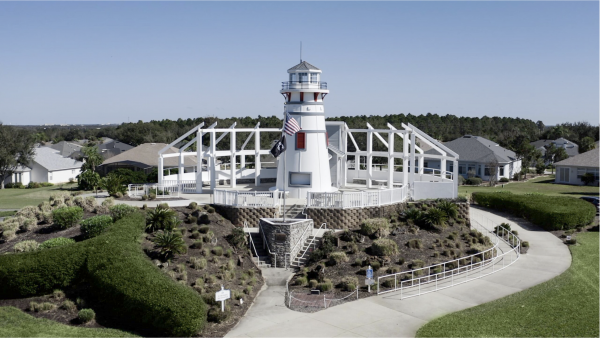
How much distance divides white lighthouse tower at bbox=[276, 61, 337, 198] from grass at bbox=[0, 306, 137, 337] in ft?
55.3

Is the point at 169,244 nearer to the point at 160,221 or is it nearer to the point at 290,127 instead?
the point at 160,221

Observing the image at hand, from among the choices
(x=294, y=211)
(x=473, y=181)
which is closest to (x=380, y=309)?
(x=294, y=211)

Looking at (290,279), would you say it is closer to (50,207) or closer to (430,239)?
(430,239)

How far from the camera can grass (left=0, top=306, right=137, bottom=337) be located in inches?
748

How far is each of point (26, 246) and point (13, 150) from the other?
40.5 m

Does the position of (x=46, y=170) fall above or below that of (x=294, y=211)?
above

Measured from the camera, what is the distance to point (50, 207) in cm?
3198

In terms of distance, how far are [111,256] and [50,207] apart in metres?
12.0

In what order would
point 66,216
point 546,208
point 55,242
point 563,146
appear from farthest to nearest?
point 563,146
point 546,208
point 66,216
point 55,242

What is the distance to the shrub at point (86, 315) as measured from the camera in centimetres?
2036

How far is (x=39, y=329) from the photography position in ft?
63.9

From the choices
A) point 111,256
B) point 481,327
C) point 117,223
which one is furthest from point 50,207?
point 481,327

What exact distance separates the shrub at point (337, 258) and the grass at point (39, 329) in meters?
10.4

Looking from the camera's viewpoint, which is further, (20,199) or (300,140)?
(20,199)
